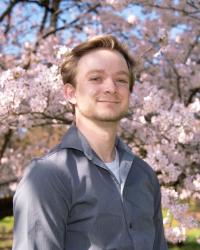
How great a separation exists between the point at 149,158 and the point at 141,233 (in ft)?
9.29

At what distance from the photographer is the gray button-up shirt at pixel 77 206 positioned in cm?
163

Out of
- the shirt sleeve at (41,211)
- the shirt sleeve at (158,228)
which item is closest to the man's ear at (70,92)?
the shirt sleeve at (41,211)

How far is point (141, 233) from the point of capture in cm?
182

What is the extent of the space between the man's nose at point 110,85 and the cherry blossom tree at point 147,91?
2.12m

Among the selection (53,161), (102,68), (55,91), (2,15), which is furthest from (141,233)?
(2,15)

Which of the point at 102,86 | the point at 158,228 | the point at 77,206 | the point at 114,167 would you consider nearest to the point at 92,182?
the point at 77,206

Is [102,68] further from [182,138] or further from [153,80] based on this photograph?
[153,80]

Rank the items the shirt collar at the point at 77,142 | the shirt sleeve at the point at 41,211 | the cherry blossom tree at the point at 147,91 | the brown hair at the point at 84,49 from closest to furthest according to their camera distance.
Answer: the shirt sleeve at the point at 41,211 → the shirt collar at the point at 77,142 → the brown hair at the point at 84,49 → the cherry blossom tree at the point at 147,91

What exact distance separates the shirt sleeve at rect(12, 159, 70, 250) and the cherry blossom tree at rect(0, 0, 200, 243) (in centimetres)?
232

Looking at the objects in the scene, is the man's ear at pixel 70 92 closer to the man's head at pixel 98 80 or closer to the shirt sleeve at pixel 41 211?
the man's head at pixel 98 80

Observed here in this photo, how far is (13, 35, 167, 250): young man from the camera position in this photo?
164 cm

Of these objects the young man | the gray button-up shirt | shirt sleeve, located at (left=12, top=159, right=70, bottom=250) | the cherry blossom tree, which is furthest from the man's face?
the cherry blossom tree

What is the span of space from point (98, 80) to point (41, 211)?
59 centimetres

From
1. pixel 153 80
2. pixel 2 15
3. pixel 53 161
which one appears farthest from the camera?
pixel 2 15
